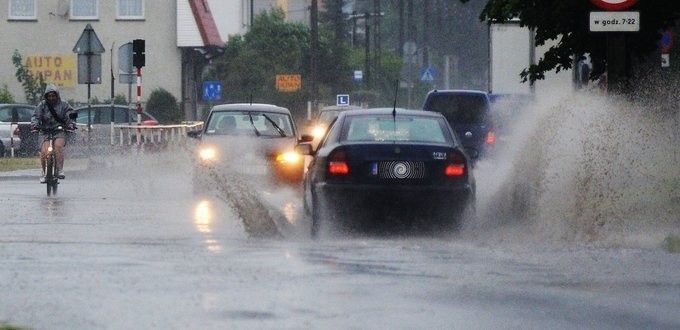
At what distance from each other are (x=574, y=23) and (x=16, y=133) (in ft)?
76.4

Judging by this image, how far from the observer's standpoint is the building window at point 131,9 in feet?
212

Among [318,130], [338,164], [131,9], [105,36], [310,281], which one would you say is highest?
[131,9]

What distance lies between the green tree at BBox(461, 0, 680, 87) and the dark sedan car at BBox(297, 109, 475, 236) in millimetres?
6442

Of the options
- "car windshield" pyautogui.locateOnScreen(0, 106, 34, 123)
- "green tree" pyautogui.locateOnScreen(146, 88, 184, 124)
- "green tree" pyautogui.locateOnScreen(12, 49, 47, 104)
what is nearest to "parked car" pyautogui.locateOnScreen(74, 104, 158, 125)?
"car windshield" pyautogui.locateOnScreen(0, 106, 34, 123)

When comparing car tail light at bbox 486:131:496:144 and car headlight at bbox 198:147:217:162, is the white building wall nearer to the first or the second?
car tail light at bbox 486:131:496:144

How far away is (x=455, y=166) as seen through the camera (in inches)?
608

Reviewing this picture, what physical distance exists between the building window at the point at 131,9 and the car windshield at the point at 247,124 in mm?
40490

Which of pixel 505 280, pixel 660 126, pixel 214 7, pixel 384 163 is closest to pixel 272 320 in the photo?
pixel 505 280

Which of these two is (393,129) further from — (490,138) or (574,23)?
(490,138)

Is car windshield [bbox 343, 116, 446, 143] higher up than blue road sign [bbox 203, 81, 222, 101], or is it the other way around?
blue road sign [bbox 203, 81, 222, 101]

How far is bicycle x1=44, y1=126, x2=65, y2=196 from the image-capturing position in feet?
79.5

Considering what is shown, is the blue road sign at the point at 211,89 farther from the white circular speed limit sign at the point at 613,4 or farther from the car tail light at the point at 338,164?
the car tail light at the point at 338,164

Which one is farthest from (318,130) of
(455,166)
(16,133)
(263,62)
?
(263,62)

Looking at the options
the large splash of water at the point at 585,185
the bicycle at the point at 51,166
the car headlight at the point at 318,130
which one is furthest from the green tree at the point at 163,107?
the large splash of water at the point at 585,185
